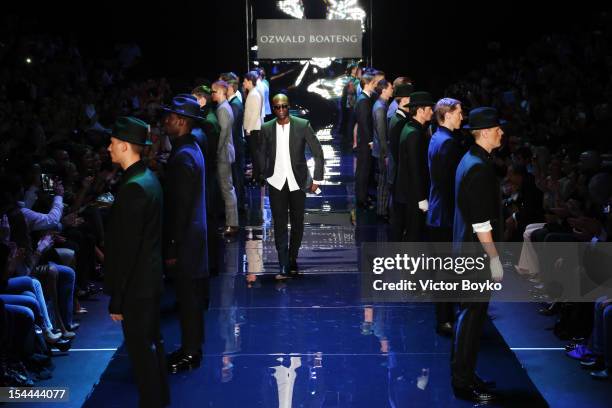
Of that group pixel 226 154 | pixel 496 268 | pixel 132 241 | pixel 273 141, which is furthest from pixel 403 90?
pixel 132 241

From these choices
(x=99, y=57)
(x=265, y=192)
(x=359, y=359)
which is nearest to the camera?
(x=359, y=359)

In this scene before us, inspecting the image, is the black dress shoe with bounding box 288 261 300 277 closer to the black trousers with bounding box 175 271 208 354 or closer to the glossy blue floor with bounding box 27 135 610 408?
the glossy blue floor with bounding box 27 135 610 408

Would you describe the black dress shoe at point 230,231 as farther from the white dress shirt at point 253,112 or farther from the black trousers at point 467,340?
the black trousers at point 467,340

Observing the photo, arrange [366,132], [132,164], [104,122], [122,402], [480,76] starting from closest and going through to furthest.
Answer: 1. [132,164]
2. [122,402]
3. [366,132]
4. [104,122]
5. [480,76]

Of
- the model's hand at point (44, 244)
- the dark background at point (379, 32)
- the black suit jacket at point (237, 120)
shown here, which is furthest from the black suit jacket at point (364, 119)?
the dark background at point (379, 32)

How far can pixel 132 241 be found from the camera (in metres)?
4.73

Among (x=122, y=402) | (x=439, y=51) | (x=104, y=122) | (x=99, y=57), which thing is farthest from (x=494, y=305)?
(x=439, y=51)

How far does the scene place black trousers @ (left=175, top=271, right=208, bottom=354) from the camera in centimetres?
595

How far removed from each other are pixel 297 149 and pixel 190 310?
247cm

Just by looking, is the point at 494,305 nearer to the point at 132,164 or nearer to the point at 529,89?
the point at 132,164

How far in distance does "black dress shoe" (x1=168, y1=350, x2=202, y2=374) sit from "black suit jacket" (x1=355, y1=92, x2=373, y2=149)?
18.2 ft

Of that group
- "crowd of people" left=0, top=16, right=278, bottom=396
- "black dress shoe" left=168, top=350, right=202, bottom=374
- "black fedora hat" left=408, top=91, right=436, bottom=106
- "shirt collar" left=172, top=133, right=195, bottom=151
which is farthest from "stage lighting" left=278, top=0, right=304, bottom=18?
"black dress shoe" left=168, top=350, right=202, bottom=374

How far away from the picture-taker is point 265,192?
13047mm

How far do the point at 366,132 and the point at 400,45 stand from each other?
9145 millimetres
